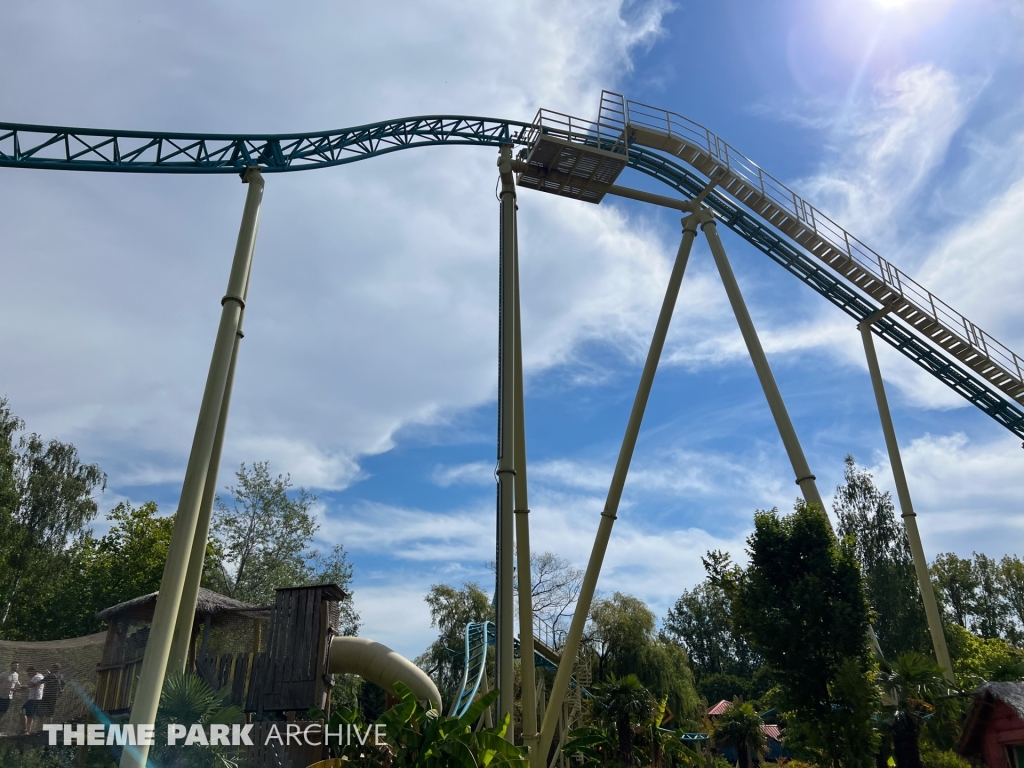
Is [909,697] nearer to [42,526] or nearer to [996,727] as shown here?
[996,727]

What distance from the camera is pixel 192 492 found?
8.21 meters

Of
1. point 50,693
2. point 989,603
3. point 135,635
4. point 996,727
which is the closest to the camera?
point 996,727

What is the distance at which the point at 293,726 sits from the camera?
10391 mm

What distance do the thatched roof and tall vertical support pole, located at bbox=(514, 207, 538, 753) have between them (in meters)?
4.53

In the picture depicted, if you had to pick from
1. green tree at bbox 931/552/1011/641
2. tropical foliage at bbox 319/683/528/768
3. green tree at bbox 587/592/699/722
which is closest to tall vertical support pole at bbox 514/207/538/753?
tropical foliage at bbox 319/683/528/768

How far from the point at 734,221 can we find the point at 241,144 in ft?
36.2

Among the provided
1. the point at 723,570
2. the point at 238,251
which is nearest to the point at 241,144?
the point at 238,251

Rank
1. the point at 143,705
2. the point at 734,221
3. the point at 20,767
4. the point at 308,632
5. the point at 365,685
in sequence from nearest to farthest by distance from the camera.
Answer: the point at 143,705 → the point at 20,767 → the point at 308,632 → the point at 734,221 → the point at 365,685

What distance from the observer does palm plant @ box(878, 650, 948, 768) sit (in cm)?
1025

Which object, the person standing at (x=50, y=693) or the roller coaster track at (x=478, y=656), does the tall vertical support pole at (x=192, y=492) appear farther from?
the roller coaster track at (x=478, y=656)

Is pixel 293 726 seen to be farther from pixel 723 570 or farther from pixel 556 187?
pixel 556 187

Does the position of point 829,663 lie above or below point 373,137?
below

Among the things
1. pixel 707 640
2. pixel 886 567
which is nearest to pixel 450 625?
pixel 886 567

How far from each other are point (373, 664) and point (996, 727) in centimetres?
973
